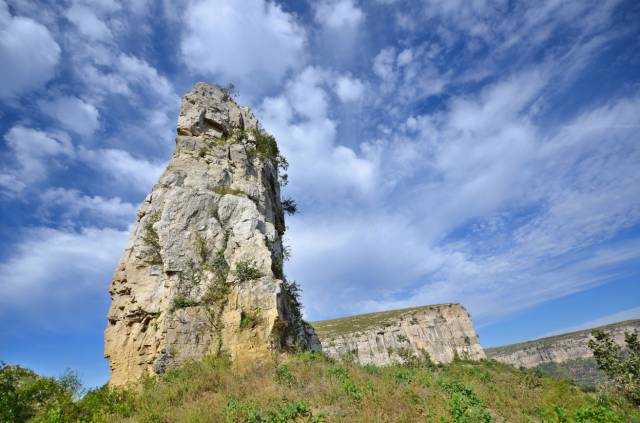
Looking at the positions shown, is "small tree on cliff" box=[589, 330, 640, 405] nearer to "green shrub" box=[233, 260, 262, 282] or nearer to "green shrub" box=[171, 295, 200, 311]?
"green shrub" box=[233, 260, 262, 282]

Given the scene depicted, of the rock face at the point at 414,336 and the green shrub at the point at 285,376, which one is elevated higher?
the rock face at the point at 414,336

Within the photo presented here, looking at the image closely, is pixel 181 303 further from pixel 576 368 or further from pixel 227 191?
pixel 576 368

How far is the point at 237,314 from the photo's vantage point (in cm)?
1419

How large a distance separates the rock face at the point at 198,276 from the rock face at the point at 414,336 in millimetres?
89441

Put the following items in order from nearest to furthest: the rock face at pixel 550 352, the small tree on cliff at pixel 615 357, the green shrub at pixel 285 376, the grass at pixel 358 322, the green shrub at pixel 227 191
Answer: the green shrub at pixel 285 376 → the green shrub at pixel 227 191 → the small tree on cliff at pixel 615 357 → the grass at pixel 358 322 → the rock face at pixel 550 352

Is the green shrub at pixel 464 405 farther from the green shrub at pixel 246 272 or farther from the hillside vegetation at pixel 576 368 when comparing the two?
the hillside vegetation at pixel 576 368

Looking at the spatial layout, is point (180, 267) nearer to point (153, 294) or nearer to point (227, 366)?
point (153, 294)

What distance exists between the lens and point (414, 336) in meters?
107

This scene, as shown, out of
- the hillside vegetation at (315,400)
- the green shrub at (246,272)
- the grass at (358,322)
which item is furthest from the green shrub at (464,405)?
the grass at (358,322)

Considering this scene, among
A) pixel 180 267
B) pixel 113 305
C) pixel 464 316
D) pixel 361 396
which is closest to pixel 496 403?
pixel 361 396

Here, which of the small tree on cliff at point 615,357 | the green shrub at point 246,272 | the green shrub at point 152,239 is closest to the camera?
the green shrub at point 246,272

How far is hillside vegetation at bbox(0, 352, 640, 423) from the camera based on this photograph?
8.31 m

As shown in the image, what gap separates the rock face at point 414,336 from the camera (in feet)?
335

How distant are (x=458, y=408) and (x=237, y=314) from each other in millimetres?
9062
